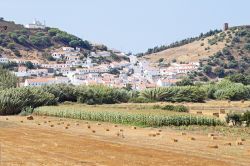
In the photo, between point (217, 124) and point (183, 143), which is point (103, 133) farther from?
point (217, 124)

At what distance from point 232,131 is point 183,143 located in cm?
685

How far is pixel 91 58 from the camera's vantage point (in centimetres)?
18012

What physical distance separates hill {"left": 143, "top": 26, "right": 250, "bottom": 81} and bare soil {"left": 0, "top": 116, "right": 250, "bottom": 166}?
11437 cm

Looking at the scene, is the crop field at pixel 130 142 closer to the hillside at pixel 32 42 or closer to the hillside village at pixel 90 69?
the hillside village at pixel 90 69

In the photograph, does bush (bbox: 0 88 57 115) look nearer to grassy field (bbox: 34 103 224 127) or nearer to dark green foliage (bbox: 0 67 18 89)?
grassy field (bbox: 34 103 224 127)

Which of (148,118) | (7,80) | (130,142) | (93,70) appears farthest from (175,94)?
(93,70)

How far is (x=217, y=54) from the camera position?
159m

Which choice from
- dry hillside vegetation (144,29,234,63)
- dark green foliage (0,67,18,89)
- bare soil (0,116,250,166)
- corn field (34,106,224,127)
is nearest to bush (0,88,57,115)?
corn field (34,106,224,127)

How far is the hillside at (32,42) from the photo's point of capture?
156 metres

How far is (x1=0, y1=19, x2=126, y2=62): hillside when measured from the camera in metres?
156

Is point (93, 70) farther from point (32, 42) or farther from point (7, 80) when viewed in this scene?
point (7, 80)

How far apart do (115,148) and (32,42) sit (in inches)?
5618

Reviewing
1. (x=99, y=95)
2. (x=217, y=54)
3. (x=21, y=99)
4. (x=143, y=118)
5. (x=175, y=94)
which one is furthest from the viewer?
Result: (x=217, y=54)

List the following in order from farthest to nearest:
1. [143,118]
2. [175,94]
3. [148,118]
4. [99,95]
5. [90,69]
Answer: [90,69]
[175,94]
[99,95]
[143,118]
[148,118]
